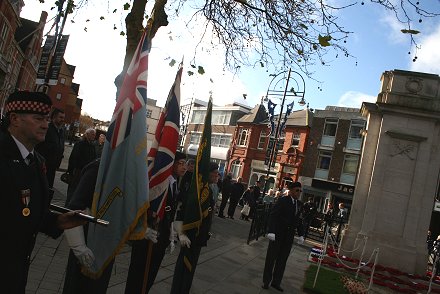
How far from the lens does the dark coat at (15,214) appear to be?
231cm

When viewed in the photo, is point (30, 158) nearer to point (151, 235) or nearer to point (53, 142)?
point (151, 235)

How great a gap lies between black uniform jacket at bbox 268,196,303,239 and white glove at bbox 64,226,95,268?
15.4 ft

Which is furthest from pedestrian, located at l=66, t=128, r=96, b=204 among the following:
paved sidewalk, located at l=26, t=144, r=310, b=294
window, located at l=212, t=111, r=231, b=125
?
window, located at l=212, t=111, r=231, b=125

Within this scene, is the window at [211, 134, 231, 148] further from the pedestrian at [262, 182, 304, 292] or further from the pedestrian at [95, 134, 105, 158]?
the pedestrian at [262, 182, 304, 292]

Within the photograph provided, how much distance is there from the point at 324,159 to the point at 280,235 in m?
34.9

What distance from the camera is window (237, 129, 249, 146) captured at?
51438mm

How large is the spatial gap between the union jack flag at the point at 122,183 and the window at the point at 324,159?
3842cm

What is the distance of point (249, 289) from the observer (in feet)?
23.2

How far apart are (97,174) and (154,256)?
4.51 feet

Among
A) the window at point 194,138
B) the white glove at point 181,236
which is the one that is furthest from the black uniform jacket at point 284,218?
the window at point 194,138


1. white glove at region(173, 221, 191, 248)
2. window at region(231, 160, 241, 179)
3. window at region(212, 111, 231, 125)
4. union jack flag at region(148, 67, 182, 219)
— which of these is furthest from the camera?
window at region(212, 111, 231, 125)

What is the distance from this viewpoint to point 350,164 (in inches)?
1549

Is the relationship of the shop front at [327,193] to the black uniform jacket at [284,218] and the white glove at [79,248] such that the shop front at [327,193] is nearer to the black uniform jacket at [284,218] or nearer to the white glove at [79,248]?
the black uniform jacket at [284,218]

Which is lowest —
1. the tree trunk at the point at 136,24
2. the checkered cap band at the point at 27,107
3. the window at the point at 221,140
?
the checkered cap band at the point at 27,107
